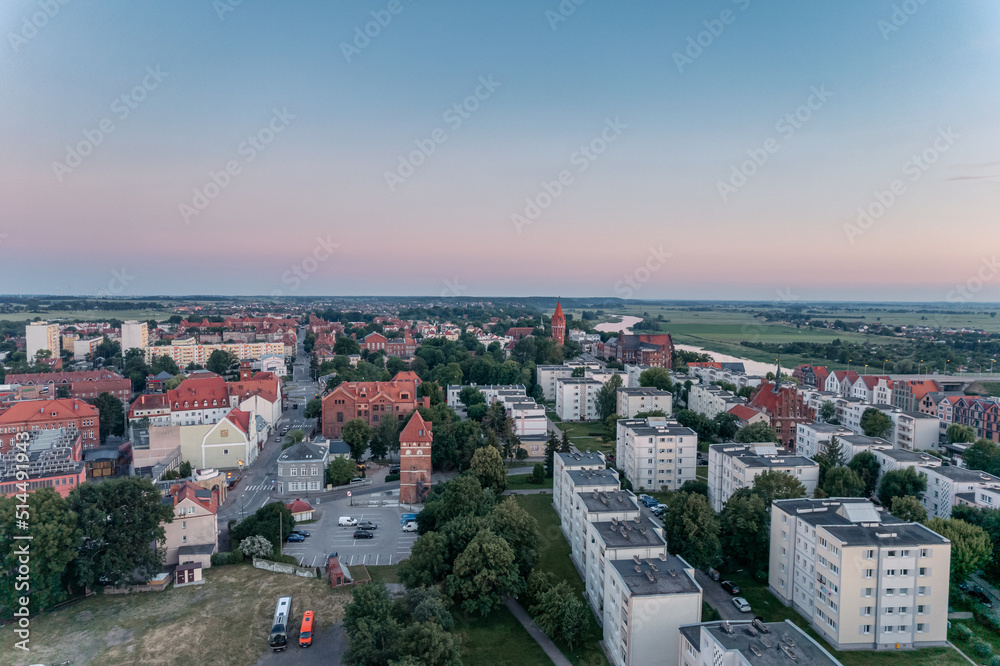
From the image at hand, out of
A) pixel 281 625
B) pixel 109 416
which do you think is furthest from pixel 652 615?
pixel 109 416

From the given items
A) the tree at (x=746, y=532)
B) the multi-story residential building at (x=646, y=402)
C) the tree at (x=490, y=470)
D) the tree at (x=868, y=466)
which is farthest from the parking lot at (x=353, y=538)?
the tree at (x=868, y=466)

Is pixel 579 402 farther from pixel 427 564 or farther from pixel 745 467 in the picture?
pixel 427 564

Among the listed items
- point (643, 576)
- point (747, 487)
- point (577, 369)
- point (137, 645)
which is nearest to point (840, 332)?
point (577, 369)

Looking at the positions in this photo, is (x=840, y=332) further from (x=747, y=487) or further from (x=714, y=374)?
(x=747, y=487)

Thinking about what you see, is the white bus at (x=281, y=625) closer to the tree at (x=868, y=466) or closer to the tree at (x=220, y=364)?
the tree at (x=868, y=466)

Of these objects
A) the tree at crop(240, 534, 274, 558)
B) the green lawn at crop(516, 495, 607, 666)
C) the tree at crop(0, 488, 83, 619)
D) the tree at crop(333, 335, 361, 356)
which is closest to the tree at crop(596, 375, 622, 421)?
the green lawn at crop(516, 495, 607, 666)
